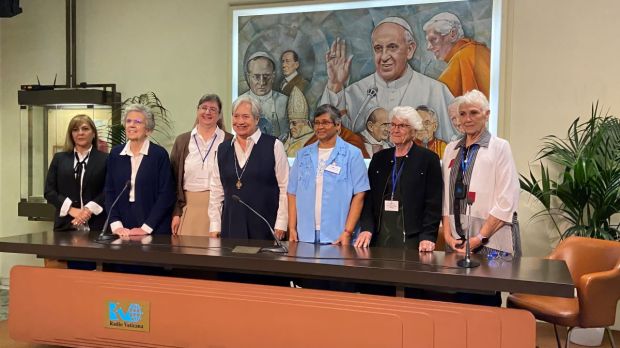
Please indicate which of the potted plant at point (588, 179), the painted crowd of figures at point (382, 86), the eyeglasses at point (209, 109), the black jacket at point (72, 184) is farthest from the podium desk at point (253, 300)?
the painted crowd of figures at point (382, 86)

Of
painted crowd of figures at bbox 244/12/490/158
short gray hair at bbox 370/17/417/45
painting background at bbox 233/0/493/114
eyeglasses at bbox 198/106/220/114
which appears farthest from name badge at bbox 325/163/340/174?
short gray hair at bbox 370/17/417/45

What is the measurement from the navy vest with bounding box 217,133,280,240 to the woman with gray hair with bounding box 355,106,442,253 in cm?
73

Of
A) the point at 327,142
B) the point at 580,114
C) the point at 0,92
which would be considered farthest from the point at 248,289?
the point at 0,92

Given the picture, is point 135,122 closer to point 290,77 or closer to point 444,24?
point 290,77

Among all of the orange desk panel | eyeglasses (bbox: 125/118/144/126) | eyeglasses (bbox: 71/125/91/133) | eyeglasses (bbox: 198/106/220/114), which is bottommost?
the orange desk panel

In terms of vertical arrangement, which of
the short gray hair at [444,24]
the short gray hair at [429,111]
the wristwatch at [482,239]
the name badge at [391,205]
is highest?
the short gray hair at [444,24]

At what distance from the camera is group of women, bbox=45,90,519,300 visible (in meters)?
3.68

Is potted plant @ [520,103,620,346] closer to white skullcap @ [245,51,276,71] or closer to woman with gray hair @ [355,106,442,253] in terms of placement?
woman with gray hair @ [355,106,442,253]

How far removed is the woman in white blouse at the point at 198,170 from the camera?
14.7 ft

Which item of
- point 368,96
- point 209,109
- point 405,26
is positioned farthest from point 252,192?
point 405,26

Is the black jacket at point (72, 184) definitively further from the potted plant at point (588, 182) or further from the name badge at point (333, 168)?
the potted plant at point (588, 182)

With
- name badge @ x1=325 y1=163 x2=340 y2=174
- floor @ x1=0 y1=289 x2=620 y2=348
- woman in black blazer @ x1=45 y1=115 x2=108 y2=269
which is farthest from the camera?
woman in black blazer @ x1=45 y1=115 x2=108 y2=269

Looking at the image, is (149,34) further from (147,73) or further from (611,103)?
(611,103)

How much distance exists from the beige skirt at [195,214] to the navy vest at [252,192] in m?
0.30
